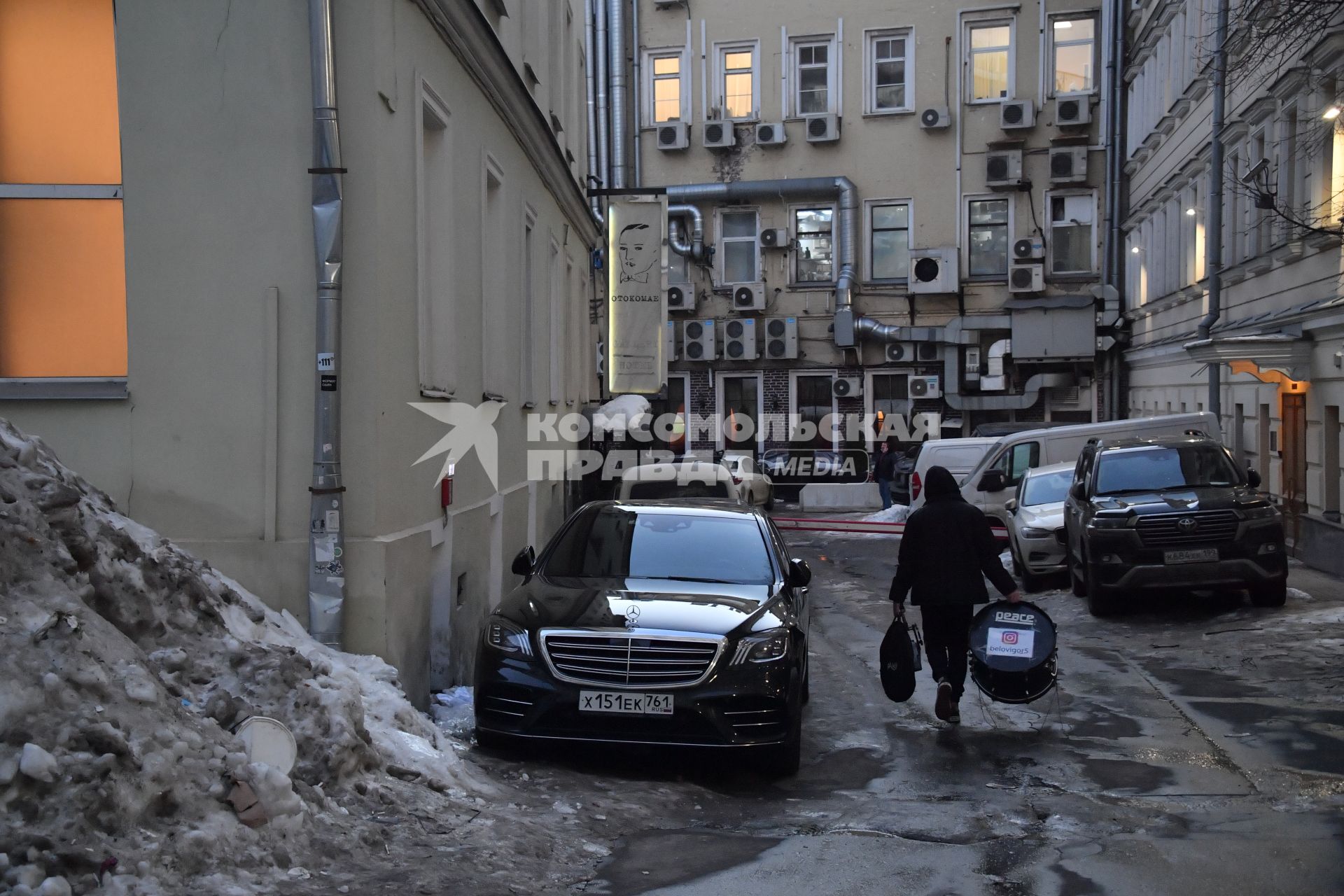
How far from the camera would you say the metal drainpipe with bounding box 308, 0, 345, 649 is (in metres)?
7.64

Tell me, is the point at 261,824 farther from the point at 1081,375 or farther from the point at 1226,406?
the point at 1081,375

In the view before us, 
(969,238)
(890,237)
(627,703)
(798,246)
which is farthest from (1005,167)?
(627,703)

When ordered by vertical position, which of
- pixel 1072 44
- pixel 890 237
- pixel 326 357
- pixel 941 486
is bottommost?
pixel 941 486

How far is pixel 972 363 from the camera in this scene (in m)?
33.2

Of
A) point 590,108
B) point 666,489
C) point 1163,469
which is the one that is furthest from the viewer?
point 590,108

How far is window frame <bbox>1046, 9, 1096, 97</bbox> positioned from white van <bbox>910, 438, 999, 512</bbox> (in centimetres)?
1297

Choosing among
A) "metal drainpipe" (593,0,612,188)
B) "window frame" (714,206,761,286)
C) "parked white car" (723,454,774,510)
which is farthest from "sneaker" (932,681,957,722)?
"window frame" (714,206,761,286)

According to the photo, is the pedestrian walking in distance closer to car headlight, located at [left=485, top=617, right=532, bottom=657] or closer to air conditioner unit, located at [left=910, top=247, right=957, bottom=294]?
car headlight, located at [left=485, top=617, right=532, bottom=657]

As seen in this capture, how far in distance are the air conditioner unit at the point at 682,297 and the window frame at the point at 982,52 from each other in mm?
8622

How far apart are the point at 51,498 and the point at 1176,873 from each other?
15.6 feet

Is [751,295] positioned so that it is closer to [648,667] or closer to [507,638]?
[507,638]

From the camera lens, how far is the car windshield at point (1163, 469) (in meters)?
14.1

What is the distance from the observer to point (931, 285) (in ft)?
109

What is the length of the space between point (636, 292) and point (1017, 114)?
15.6m
